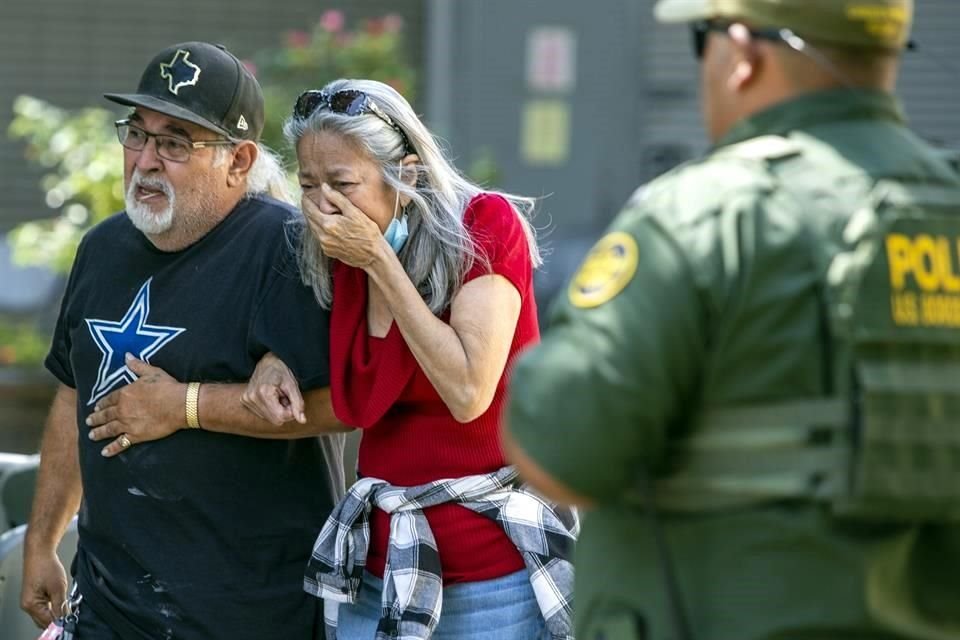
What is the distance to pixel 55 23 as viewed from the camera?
11.6 meters

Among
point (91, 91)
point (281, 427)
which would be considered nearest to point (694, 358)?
point (281, 427)

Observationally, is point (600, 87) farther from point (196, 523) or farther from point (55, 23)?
point (196, 523)

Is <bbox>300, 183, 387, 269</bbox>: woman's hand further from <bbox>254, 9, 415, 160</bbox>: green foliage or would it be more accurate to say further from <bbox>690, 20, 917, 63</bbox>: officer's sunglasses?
<bbox>254, 9, 415, 160</bbox>: green foliage

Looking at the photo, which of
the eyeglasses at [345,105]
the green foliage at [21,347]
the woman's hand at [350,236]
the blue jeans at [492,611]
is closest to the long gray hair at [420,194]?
the eyeglasses at [345,105]

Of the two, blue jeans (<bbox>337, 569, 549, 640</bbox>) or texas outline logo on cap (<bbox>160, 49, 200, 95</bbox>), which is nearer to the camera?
blue jeans (<bbox>337, 569, 549, 640</bbox>)

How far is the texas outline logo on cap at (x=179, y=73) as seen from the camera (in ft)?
12.2

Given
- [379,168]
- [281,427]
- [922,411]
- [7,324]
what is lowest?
[7,324]

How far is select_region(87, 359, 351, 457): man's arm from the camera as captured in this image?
11.4ft

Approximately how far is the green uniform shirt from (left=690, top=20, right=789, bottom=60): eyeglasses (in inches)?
6.3

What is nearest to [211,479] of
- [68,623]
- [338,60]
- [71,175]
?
[68,623]

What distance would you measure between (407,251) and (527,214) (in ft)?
1.28

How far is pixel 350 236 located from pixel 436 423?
42cm

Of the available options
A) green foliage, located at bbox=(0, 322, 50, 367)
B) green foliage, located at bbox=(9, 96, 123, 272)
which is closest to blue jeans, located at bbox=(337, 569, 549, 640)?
green foliage, located at bbox=(9, 96, 123, 272)

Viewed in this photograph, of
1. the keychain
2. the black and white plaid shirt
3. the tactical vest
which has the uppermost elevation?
the tactical vest
